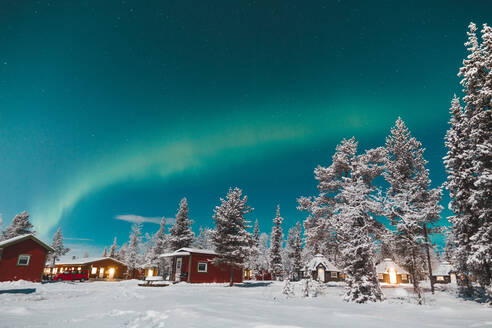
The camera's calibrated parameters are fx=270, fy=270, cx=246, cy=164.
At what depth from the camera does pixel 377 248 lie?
17797 mm

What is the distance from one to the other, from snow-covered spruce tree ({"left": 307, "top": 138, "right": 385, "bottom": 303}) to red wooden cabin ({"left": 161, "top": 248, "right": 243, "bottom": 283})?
1857 centimetres

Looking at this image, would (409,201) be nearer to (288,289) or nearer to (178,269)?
(288,289)

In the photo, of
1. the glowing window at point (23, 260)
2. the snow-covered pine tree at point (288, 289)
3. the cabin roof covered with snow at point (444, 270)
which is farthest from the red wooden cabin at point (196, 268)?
the cabin roof covered with snow at point (444, 270)

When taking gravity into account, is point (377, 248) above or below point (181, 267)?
above

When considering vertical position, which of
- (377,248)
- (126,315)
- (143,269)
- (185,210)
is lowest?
(143,269)

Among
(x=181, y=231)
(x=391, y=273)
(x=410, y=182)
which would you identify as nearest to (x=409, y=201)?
(x=410, y=182)

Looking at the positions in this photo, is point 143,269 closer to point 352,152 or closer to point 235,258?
point 235,258

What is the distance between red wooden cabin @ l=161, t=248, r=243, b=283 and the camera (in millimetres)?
34906

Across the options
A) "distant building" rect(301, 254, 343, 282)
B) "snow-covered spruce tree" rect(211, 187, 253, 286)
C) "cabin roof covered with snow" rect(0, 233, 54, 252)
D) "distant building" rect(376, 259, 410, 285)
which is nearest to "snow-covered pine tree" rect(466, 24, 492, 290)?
"snow-covered spruce tree" rect(211, 187, 253, 286)

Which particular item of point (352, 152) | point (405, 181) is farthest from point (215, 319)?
point (405, 181)

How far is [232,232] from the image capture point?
34.2 meters

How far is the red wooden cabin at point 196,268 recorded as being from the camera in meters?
34.9

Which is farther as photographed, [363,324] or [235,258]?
[235,258]

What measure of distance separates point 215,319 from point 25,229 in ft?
200
